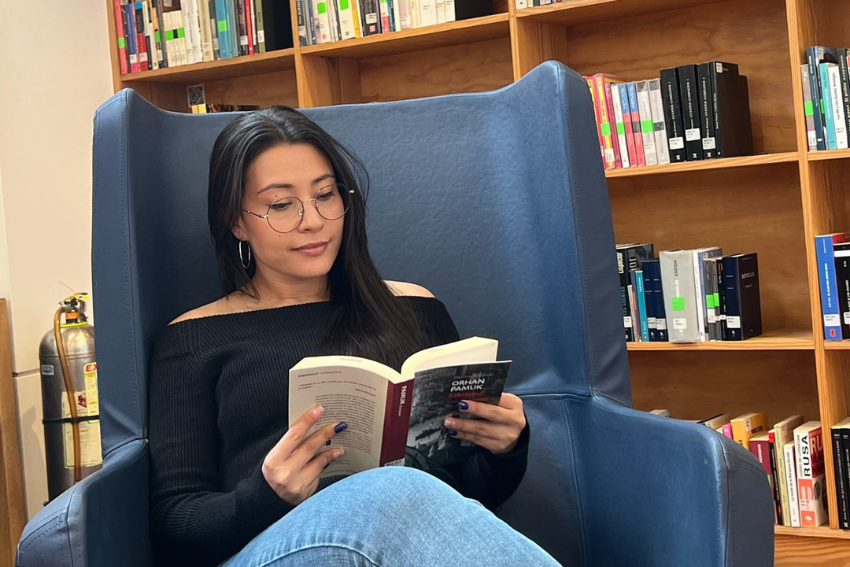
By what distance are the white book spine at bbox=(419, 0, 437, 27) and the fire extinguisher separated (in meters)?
1.29

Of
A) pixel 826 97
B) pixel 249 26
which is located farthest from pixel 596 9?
pixel 249 26

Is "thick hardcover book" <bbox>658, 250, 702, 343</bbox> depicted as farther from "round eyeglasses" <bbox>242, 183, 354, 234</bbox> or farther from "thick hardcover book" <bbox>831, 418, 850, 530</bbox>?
"round eyeglasses" <bbox>242, 183, 354, 234</bbox>

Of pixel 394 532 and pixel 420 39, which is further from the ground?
pixel 420 39

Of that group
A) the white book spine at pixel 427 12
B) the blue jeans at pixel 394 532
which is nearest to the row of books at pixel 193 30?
the white book spine at pixel 427 12

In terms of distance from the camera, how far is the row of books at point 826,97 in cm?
230

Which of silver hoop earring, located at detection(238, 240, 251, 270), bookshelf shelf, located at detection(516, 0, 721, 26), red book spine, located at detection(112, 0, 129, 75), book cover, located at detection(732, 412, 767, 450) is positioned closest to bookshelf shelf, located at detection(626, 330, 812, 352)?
book cover, located at detection(732, 412, 767, 450)

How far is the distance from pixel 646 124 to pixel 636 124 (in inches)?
1.2

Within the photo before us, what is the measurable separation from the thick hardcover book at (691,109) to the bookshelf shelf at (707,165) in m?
0.03

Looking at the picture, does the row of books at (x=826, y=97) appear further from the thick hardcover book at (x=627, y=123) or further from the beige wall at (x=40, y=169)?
the beige wall at (x=40, y=169)

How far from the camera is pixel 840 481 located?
236 cm

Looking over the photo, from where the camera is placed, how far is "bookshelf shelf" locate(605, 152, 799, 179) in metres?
2.38

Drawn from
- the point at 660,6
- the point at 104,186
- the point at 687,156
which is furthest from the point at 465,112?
the point at 660,6

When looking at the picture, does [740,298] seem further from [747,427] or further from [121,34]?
[121,34]

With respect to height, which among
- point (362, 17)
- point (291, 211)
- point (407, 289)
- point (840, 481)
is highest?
point (362, 17)
